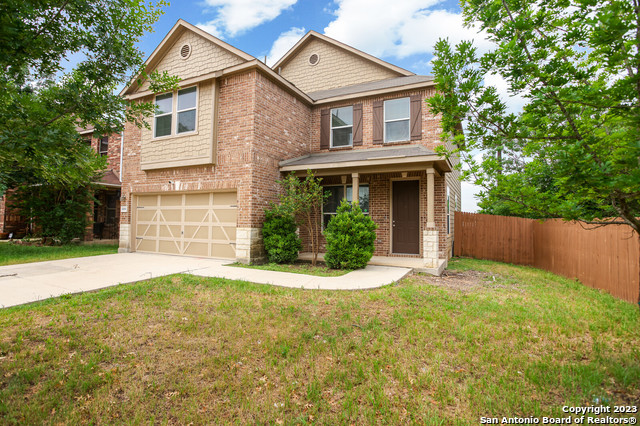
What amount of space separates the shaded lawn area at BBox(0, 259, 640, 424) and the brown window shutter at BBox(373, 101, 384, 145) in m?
6.47

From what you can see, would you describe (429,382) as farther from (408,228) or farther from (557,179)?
(408,228)

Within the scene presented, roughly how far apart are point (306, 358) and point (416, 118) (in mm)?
8801

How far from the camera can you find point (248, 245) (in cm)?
888

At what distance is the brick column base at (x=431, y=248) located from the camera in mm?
8172

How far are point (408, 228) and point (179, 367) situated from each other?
819cm

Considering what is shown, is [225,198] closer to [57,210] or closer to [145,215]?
[145,215]

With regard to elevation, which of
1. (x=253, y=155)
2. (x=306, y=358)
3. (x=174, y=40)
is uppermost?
(x=174, y=40)

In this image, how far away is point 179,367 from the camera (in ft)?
10.4

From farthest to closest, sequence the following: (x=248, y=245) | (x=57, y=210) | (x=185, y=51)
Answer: (x=57, y=210) < (x=185, y=51) < (x=248, y=245)

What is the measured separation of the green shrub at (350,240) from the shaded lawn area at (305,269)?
0.29 metres

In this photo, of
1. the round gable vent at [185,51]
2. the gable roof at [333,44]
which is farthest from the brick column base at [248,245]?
the gable roof at [333,44]

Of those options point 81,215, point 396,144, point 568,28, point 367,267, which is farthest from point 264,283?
point 81,215

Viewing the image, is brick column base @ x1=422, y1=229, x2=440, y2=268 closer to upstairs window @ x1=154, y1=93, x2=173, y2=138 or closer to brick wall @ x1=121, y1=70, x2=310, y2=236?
brick wall @ x1=121, y1=70, x2=310, y2=236

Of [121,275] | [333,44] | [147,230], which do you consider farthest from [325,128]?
[121,275]
